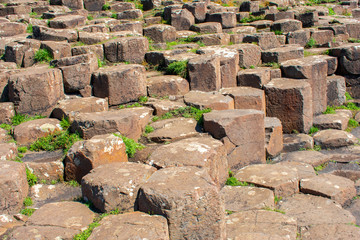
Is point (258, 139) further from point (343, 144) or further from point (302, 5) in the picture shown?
point (302, 5)

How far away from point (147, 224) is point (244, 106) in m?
4.61

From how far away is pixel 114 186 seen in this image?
443 cm

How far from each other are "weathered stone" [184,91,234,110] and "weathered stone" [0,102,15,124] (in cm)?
300

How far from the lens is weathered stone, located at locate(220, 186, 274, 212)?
5262mm

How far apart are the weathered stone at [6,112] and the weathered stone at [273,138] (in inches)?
171

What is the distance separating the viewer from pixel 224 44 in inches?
411

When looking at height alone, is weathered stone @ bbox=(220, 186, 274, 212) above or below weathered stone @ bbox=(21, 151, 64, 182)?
below

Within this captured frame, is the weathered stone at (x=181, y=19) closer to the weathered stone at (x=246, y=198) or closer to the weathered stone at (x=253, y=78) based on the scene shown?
the weathered stone at (x=253, y=78)

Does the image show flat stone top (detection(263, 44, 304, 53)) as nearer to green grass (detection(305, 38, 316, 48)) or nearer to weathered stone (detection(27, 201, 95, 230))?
green grass (detection(305, 38, 316, 48))


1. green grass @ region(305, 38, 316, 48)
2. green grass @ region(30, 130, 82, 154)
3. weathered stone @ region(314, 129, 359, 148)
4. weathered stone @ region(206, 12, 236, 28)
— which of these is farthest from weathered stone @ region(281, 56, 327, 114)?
green grass @ region(30, 130, 82, 154)

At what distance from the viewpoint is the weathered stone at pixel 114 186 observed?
441 centimetres

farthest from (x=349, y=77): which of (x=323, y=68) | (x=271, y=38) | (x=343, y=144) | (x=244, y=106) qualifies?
(x=244, y=106)

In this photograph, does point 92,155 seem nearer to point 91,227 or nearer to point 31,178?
point 31,178

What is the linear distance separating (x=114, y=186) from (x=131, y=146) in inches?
61.8
